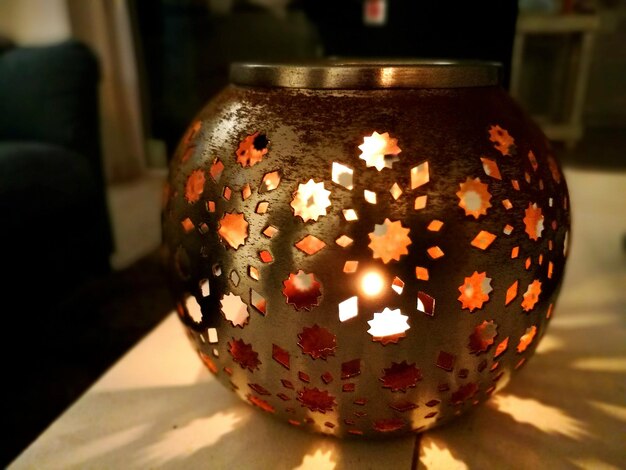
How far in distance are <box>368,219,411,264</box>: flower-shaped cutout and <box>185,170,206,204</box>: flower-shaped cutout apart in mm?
154

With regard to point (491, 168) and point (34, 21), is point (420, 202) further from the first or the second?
point (34, 21)

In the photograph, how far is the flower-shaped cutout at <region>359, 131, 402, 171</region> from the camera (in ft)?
1.34

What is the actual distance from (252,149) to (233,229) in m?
0.07

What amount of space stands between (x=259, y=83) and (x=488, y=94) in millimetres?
191

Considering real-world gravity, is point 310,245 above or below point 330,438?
above

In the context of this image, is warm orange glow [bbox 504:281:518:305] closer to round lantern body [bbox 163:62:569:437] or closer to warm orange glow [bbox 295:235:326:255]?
round lantern body [bbox 163:62:569:437]

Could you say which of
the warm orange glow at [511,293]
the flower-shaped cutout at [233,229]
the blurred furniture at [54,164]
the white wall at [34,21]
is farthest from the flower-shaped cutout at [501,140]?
the white wall at [34,21]

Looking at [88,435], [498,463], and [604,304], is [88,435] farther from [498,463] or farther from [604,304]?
[604,304]

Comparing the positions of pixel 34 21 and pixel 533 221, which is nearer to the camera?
pixel 533 221

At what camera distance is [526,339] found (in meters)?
0.48

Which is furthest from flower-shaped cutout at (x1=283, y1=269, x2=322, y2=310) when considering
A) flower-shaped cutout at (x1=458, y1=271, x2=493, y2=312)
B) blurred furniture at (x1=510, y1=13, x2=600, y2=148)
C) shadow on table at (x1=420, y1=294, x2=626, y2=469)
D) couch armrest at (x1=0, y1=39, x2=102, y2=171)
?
blurred furniture at (x1=510, y1=13, x2=600, y2=148)

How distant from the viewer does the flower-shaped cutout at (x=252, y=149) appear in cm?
43

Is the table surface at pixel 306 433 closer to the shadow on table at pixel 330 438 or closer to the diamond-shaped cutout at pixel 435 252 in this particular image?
the shadow on table at pixel 330 438

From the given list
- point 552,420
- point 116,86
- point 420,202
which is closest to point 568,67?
point 552,420
